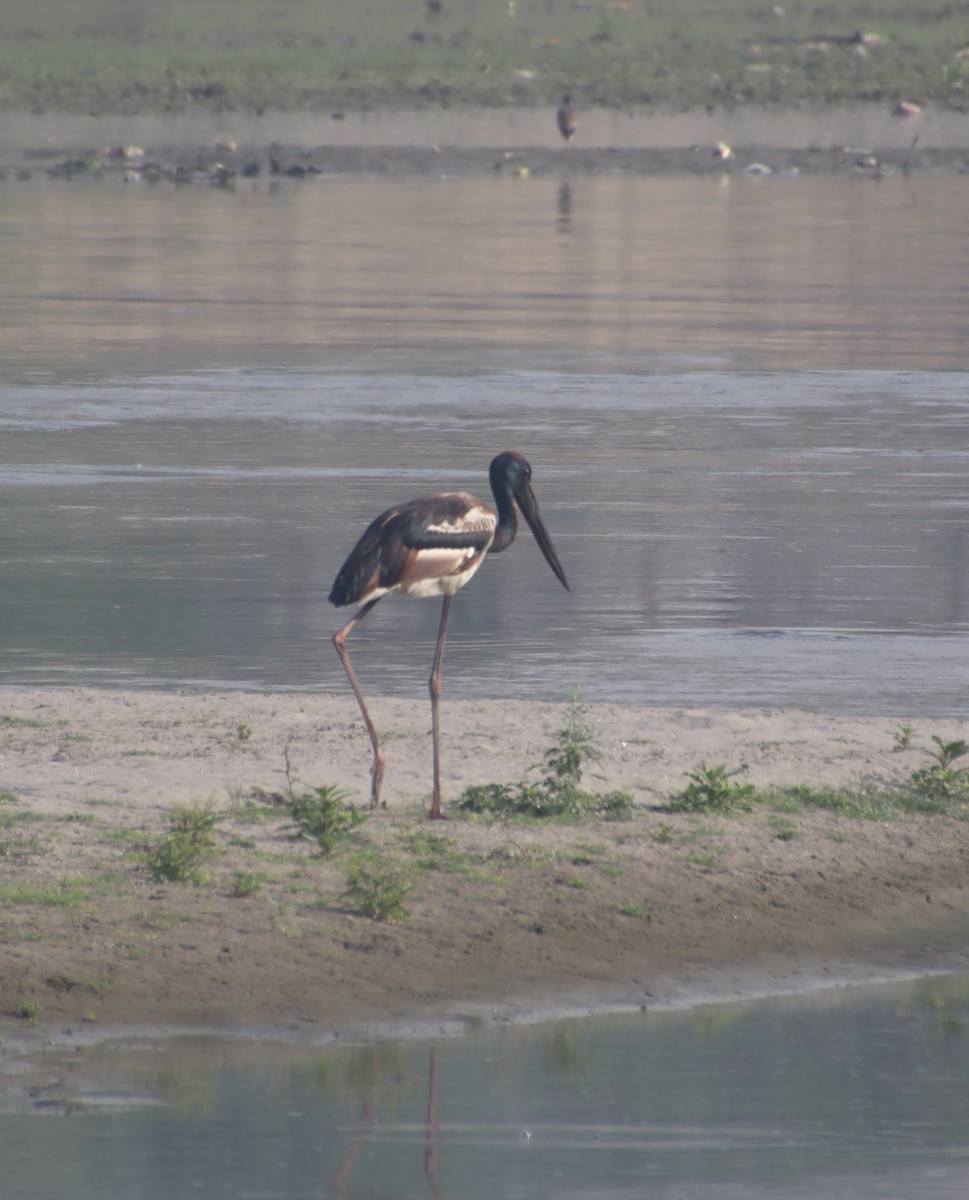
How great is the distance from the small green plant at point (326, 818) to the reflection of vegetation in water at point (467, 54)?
51.3 m

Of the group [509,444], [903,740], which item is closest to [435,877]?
[903,740]

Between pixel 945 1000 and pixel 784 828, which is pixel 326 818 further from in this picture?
pixel 945 1000

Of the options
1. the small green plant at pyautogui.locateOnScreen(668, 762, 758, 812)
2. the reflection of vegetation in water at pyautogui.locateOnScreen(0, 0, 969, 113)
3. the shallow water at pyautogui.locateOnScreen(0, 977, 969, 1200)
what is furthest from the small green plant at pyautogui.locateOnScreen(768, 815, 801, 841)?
the reflection of vegetation in water at pyautogui.locateOnScreen(0, 0, 969, 113)

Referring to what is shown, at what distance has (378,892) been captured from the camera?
8094 mm

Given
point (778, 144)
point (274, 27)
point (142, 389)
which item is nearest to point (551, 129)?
point (778, 144)

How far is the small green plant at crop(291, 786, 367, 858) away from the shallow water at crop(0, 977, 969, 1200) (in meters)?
1.20

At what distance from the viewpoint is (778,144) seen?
5209 cm

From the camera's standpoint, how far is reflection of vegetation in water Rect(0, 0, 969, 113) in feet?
203

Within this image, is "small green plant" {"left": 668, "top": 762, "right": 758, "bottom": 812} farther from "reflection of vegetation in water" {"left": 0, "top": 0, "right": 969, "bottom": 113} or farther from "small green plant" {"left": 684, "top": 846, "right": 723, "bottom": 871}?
"reflection of vegetation in water" {"left": 0, "top": 0, "right": 969, "bottom": 113}

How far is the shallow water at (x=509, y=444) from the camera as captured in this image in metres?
12.2

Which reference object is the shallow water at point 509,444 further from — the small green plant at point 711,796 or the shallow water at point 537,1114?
the shallow water at point 537,1114

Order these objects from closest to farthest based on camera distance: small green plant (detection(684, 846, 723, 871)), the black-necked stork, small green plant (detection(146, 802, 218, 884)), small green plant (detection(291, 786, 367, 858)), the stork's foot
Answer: small green plant (detection(146, 802, 218, 884)), small green plant (detection(291, 786, 367, 858)), small green plant (detection(684, 846, 723, 871)), the black-necked stork, the stork's foot

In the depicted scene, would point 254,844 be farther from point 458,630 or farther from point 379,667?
point 458,630

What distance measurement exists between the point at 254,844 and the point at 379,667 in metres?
3.31
